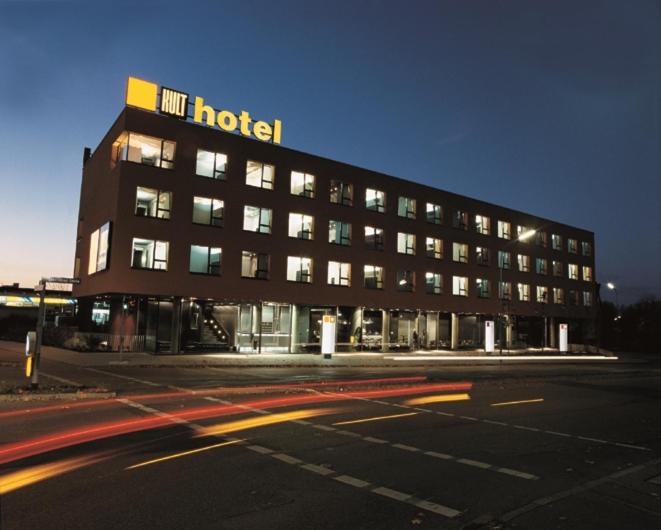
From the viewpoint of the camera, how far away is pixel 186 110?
35.1m

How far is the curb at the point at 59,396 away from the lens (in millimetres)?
12988

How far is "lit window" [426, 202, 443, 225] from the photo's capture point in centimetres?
5066

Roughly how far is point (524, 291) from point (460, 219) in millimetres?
13299

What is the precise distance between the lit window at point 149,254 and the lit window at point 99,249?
5.48 ft

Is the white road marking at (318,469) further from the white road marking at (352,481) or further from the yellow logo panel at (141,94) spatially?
the yellow logo panel at (141,94)

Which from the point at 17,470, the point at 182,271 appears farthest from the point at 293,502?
the point at 182,271

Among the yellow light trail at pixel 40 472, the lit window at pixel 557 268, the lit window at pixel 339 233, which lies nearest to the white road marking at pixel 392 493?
the yellow light trail at pixel 40 472

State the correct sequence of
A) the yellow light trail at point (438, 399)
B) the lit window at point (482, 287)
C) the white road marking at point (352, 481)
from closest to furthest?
the white road marking at point (352, 481) < the yellow light trail at point (438, 399) < the lit window at point (482, 287)

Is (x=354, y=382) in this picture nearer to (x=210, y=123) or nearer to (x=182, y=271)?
(x=182, y=271)

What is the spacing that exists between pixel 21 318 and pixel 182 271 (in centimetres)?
2962

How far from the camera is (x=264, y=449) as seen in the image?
8.75 metres

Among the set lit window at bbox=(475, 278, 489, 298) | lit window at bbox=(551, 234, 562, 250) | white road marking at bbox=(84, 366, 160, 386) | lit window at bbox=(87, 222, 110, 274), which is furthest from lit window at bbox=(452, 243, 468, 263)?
white road marking at bbox=(84, 366, 160, 386)

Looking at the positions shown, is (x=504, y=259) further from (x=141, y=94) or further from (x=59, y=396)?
(x=59, y=396)

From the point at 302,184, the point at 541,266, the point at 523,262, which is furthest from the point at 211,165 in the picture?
the point at 541,266
